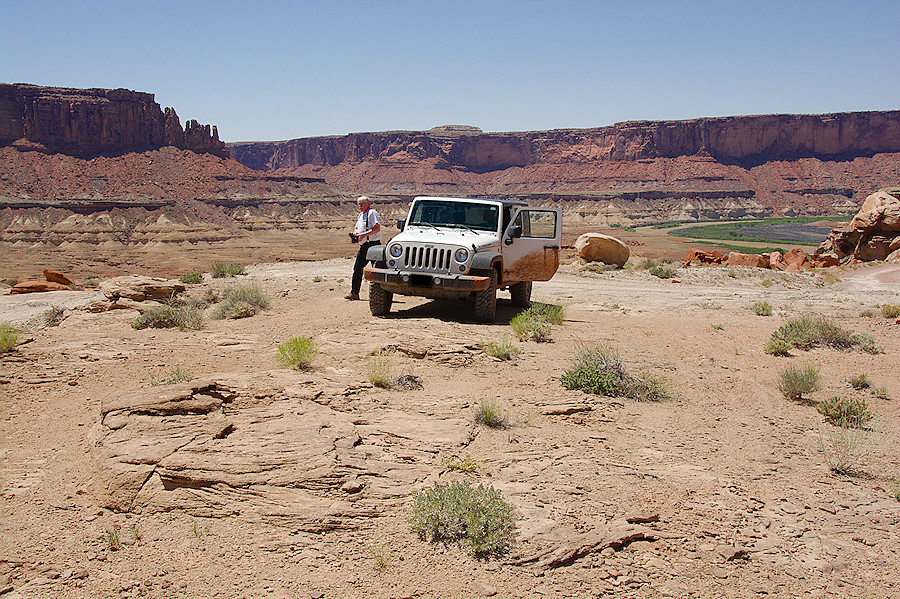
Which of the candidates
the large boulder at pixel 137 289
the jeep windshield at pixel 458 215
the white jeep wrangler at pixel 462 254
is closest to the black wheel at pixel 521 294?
the white jeep wrangler at pixel 462 254

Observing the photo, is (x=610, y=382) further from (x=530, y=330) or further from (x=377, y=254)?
(x=377, y=254)

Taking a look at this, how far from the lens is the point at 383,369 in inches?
289

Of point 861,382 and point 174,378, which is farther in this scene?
point 861,382

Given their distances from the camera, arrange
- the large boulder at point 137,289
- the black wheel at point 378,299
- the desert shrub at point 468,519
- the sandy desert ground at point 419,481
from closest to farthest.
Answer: the sandy desert ground at point 419,481
the desert shrub at point 468,519
the black wheel at point 378,299
the large boulder at point 137,289

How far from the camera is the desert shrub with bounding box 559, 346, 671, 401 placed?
7449mm

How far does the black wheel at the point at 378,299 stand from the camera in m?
11.2

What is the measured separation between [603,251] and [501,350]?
19.2 m

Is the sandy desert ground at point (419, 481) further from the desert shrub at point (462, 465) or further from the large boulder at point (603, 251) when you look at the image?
the large boulder at point (603, 251)

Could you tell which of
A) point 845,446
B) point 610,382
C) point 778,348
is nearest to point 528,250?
point 778,348

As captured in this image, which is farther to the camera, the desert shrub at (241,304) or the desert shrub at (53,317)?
the desert shrub at (241,304)

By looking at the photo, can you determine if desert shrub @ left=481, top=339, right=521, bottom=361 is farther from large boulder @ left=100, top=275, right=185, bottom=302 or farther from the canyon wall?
the canyon wall

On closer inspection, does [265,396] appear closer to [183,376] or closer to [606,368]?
[183,376]

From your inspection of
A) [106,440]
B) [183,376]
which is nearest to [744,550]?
[106,440]

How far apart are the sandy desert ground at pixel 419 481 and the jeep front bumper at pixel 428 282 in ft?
4.92
